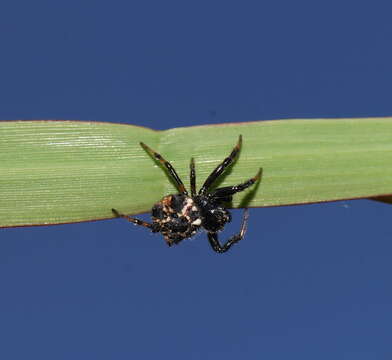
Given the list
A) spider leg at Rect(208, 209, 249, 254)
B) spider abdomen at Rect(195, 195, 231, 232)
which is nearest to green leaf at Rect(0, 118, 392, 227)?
spider abdomen at Rect(195, 195, 231, 232)

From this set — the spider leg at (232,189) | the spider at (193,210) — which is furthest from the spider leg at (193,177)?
the spider leg at (232,189)

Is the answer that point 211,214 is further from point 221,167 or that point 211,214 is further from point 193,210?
point 221,167

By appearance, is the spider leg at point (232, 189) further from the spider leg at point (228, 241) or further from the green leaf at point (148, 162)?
the spider leg at point (228, 241)

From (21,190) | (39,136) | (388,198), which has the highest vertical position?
(39,136)

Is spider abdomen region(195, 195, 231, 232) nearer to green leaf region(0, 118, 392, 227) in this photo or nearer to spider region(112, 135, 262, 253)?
spider region(112, 135, 262, 253)

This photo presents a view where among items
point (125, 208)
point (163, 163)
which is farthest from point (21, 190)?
point (163, 163)

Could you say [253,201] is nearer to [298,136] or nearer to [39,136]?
[298,136]

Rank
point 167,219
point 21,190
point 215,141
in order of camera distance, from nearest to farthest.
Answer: point 21,190 < point 215,141 < point 167,219
